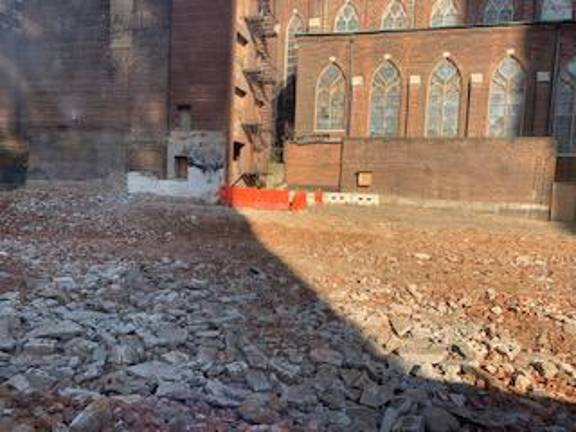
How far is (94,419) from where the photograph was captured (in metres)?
4.51

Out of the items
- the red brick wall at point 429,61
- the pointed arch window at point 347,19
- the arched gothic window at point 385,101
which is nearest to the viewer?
the red brick wall at point 429,61

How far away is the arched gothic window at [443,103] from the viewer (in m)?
27.9

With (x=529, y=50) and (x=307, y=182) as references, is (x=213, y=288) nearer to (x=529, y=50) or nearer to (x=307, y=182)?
(x=307, y=182)

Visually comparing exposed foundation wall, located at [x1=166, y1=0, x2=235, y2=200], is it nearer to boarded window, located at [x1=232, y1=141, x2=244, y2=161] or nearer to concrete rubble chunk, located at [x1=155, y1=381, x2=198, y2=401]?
boarded window, located at [x1=232, y1=141, x2=244, y2=161]

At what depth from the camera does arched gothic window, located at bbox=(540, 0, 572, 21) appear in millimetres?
32316

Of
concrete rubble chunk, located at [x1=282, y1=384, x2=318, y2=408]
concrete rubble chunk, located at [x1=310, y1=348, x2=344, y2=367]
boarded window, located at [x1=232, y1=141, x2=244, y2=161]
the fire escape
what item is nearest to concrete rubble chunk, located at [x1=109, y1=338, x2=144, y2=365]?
concrete rubble chunk, located at [x1=282, y1=384, x2=318, y2=408]

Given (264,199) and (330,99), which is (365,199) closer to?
(264,199)

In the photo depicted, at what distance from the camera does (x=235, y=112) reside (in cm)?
2709

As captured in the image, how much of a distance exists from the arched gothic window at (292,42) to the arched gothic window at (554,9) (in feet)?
48.8

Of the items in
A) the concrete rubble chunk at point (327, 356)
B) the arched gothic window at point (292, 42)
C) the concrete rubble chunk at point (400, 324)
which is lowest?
the concrete rubble chunk at point (327, 356)

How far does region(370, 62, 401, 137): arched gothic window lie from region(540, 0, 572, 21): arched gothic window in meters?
11.1

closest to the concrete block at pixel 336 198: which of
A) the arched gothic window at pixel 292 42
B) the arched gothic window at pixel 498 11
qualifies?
the arched gothic window at pixel 292 42

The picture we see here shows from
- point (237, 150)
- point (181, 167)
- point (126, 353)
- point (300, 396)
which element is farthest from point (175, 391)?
point (237, 150)

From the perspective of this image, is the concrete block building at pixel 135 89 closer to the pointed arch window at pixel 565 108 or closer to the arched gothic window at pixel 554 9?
the pointed arch window at pixel 565 108
